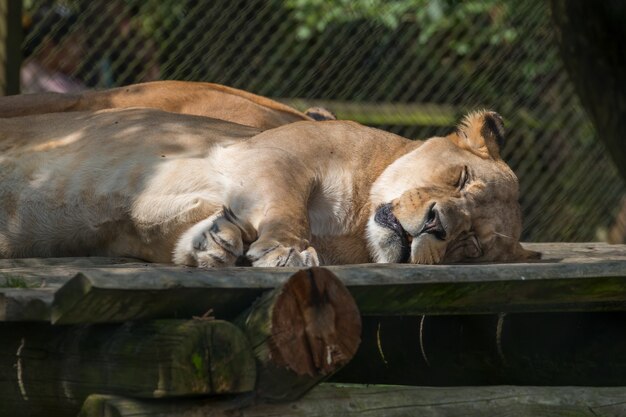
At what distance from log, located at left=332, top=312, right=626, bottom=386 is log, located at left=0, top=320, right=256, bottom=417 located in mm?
1131

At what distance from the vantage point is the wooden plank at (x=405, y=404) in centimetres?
253

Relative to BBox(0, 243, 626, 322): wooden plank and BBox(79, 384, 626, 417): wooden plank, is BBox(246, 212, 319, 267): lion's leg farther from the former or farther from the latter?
BBox(79, 384, 626, 417): wooden plank

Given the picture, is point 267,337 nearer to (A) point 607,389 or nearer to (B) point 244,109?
(A) point 607,389

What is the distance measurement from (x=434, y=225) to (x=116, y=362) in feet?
5.21

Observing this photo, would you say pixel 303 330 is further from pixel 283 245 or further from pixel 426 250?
pixel 426 250

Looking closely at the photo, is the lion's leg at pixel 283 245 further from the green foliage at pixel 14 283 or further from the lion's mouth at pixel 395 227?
the green foliage at pixel 14 283

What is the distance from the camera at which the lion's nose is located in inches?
153

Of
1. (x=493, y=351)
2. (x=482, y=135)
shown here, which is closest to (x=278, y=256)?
(x=493, y=351)

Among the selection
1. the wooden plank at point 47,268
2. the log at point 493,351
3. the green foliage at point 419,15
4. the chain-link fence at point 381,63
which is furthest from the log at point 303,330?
the green foliage at point 419,15

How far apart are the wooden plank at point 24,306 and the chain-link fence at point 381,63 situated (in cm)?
400

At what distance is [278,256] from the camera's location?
Result: 339 cm

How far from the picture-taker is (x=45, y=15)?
6.30 metres

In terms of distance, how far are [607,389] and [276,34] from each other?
432 centimetres

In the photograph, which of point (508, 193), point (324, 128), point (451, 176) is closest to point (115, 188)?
point (324, 128)
